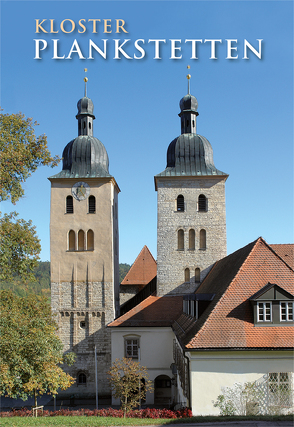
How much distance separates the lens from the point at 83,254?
3222 cm

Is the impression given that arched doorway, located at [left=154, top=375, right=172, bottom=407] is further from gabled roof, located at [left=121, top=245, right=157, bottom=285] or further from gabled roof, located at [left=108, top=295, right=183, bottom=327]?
gabled roof, located at [left=121, top=245, right=157, bottom=285]

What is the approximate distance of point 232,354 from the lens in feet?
49.4

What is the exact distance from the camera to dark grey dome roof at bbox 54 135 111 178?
32719 mm

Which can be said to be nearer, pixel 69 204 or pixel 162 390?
pixel 162 390

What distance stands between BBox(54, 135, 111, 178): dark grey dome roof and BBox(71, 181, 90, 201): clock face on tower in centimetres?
60

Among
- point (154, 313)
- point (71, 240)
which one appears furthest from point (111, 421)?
point (71, 240)

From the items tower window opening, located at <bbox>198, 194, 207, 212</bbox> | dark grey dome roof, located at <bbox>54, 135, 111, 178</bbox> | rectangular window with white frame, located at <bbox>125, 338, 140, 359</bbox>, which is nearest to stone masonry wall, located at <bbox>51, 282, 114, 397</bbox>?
rectangular window with white frame, located at <bbox>125, 338, 140, 359</bbox>

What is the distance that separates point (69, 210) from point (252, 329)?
20.0 metres

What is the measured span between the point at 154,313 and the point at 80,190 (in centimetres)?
1047

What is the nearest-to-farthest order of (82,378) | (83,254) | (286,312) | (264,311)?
1. (264,311)
2. (286,312)
3. (82,378)
4. (83,254)

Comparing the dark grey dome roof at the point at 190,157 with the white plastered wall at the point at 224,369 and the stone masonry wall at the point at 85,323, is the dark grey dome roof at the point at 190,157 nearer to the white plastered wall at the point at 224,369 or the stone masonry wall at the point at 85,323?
the stone masonry wall at the point at 85,323

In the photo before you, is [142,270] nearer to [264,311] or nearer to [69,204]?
[69,204]

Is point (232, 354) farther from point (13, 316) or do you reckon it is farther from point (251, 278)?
point (13, 316)

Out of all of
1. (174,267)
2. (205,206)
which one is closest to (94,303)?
(174,267)
